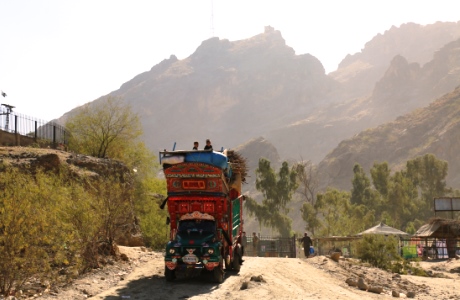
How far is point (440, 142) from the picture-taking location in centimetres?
15138

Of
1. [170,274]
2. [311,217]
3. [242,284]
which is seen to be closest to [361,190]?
[311,217]

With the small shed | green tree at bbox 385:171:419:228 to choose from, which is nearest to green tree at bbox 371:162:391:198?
green tree at bbox 385:171:419:228

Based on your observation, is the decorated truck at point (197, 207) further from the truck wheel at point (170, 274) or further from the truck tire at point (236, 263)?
the truck tire at point (236, 263)

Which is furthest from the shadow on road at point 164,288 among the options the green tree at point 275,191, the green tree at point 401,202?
the green tree at point 401,202

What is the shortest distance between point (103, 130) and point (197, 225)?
84.4 ft

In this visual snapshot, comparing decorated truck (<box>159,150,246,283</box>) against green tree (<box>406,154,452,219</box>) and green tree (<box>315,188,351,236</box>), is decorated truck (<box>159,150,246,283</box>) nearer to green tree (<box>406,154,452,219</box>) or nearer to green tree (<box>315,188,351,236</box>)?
green tree (<box>315,188,351,236</box>)

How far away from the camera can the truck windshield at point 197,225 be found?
66.8 ft

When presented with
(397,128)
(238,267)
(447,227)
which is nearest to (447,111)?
(397,128)

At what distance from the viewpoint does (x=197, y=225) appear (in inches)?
808

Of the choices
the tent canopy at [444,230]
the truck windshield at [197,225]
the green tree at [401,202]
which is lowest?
the tent canopy at [444,230]

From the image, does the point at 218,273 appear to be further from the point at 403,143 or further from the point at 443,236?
the point at 403,143

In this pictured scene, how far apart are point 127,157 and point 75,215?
2679 centimetres

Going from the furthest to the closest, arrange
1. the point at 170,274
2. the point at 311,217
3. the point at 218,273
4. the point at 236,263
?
the point at 311,217, the point at 236,263, the point at 170,274, the point at 218,273

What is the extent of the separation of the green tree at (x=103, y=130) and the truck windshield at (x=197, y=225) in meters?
24.2
